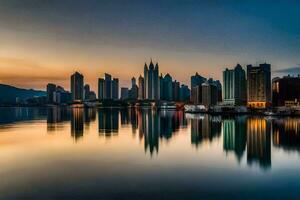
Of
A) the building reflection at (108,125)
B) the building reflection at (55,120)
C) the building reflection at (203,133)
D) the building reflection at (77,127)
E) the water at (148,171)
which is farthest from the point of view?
the building reflection at (55,120)

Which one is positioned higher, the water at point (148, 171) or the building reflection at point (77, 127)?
the water at point (148, 171)

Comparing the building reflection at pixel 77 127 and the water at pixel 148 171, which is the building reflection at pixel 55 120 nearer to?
the building reflection at pixel 77 127

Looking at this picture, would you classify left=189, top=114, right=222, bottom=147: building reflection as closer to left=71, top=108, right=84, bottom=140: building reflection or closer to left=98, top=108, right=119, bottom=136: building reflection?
left=98, top=108, right=119, bottom=136: building reflection

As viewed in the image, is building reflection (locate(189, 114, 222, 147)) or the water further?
building reflection (locate(189, 114, 222, 147))

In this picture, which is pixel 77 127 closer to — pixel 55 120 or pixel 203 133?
pixel 203 133

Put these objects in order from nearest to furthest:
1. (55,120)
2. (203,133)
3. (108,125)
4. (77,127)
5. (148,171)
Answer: (148,171) → (203,133) → (77,127) → (108,125) → (55,120)

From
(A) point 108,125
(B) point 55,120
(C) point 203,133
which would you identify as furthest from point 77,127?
(B) point 55,120

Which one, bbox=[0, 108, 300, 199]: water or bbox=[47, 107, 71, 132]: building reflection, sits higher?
bbox=[0, 108, 300, 199]: water

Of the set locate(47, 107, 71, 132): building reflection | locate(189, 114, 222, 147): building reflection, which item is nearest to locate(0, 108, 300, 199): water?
locate(189, 114, 222, 147): building reflection

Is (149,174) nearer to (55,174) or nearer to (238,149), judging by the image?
(55,174)

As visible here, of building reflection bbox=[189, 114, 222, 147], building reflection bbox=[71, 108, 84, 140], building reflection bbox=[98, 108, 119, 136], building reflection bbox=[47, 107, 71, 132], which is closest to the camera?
building reflection bbox=[189, 114, 222, 147]

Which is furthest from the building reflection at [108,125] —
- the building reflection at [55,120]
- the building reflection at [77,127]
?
the building reflection at [55,120]

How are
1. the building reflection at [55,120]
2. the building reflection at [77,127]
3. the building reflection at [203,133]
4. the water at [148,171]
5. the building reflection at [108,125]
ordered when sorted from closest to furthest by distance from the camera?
the water at [148,171] → the building reflection at [203,133] → the building reflection at [77,127] → the building reflection at [108,125] → the building reflection at [55,120]

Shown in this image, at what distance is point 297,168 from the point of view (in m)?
19.0
